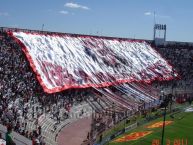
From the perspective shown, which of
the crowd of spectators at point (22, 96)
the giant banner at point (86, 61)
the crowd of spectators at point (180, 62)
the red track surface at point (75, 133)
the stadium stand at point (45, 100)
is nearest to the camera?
the crowd of spectators at point (22, 96)

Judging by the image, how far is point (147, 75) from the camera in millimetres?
63344

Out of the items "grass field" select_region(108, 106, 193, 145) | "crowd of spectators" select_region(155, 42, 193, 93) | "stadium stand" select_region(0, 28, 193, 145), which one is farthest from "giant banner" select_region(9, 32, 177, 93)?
"grass field" select_region(108, 106, 193, 145)

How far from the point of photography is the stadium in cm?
3600

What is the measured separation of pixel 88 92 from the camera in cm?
5000

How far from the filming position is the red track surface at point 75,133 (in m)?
35.7

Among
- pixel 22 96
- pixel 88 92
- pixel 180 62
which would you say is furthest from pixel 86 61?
pixel 180 62

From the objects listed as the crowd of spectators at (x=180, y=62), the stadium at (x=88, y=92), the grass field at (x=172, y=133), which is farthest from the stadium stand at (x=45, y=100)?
the crowd of spectators at (x=180, y=62)

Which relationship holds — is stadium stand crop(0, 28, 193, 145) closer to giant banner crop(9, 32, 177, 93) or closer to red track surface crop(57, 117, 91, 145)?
red track surface crop(57, 117, 91, 145)

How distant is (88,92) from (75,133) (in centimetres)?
1225

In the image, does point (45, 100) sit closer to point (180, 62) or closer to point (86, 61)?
point (86, 61)

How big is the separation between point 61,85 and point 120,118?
821 centimetres

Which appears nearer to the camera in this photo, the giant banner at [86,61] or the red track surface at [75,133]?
the red track surface at [75,133]

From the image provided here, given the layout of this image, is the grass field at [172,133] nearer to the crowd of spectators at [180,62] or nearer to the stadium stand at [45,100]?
the stadium stand at [45,100]

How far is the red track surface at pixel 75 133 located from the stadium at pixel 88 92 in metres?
0.09
